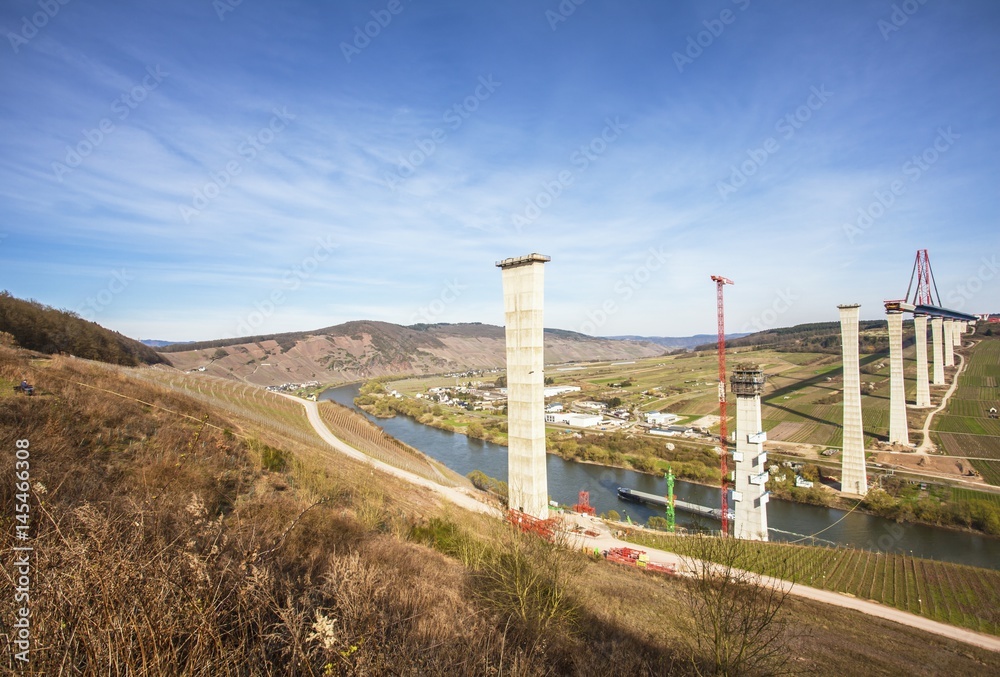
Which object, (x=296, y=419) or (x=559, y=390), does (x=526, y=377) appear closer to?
(x=296, y=419)

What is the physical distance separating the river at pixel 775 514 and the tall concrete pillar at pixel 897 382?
15.4 metres

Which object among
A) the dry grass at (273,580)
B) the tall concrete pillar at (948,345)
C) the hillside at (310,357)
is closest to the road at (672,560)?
the dry grass at (273,580)

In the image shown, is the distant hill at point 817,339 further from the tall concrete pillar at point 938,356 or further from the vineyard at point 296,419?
the vineyard at point 296,419

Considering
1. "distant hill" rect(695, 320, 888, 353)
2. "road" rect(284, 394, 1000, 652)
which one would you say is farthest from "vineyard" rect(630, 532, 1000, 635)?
"distant hill" rect(695, 320, 888, 353)

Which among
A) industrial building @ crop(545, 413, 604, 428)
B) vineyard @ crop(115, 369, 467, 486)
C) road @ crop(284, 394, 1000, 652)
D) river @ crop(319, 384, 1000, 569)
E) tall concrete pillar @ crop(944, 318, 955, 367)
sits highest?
tall concrete pillar @ crop(944, 318, 955, 367)

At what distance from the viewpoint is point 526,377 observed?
2053cm

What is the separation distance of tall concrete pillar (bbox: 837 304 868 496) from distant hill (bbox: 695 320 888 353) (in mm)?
77319

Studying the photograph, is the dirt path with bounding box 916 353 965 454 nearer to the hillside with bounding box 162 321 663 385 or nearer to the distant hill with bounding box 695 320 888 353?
the distant hill with bounding box 695 320 888 353

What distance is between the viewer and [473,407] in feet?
294

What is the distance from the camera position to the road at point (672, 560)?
16127mm

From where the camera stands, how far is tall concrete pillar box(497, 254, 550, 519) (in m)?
20.3

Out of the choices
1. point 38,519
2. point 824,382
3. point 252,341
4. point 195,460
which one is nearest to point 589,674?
point 38,519

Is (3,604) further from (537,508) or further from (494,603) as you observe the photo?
(537,508)

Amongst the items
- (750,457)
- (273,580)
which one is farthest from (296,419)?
(273,580)
